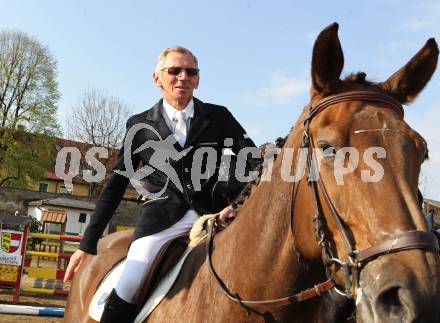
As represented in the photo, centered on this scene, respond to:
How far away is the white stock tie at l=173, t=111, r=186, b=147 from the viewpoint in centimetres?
366

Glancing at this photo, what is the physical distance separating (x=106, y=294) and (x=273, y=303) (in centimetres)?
171

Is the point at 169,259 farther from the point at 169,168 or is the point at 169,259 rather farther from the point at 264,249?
the point at 264,249

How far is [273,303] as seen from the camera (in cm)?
251

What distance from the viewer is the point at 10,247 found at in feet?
41.0

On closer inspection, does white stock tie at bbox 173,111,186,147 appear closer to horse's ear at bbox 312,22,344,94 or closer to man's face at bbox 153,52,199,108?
man's face at bbox 153,52,199,108

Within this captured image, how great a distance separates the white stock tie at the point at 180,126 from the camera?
3.66 meters

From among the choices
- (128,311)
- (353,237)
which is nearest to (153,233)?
(128,311)

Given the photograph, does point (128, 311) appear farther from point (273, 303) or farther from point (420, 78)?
point (420, 78)

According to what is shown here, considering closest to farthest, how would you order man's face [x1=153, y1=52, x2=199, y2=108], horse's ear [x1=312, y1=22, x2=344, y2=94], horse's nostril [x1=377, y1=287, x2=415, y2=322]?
1. horse's nostril [x1=377, y1=287, x2=415, y2=322]
2. horse's ear [x1=312, y1=22, x2=344, y2=94]
3. man's face [x1=153, y1=52, x2=199, y2=108]

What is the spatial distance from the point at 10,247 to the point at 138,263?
410 inches

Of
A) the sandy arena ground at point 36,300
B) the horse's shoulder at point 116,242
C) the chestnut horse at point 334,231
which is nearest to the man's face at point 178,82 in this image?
the chestnut horse at point 334,231

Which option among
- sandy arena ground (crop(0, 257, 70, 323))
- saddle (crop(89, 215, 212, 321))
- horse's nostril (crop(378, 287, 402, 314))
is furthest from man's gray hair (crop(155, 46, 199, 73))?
sandy arena ground (crop(0, 257, 70, 323))

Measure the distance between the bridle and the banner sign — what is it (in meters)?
11.0

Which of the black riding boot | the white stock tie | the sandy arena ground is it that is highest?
the white stock tie
